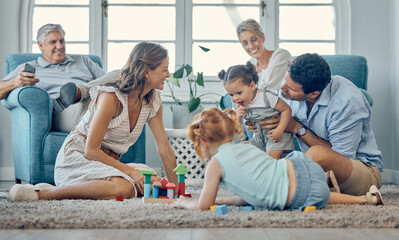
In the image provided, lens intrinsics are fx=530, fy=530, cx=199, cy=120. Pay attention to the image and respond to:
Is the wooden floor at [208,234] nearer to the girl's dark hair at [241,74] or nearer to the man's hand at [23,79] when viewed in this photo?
the girl's dark hair at [241,74]

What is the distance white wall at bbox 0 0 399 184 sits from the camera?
429 centimetres

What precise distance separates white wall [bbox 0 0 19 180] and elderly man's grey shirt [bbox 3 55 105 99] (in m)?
0.65

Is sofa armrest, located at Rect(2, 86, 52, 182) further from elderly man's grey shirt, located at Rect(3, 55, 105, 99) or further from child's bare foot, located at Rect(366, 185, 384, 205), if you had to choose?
child's bare foot, located at Rect(366, 185, 384, 205)

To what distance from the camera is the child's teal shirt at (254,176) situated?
6.22ft

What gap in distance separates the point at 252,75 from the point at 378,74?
205 cm

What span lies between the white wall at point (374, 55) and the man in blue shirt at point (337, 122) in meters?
1.90

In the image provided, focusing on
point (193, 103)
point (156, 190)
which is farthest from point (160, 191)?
point (193, 103)

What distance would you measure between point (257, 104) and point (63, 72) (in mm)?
1698

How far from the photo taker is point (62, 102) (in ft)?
10.7

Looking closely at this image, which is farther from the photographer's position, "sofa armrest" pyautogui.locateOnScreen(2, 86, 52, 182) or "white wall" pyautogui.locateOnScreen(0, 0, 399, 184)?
"white wall" pyautogui.locateOnScreen(0, 0, 399, 184)

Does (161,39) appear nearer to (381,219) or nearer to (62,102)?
(62,102)

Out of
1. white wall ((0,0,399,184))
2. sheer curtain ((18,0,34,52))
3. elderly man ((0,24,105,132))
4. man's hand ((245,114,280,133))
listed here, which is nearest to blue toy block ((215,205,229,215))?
man's hand ((245,114,280,133))

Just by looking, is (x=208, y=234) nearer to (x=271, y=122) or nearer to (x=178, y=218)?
(x=178, y=218)

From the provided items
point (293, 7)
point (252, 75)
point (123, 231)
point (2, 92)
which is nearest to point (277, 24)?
point (293, 7)
